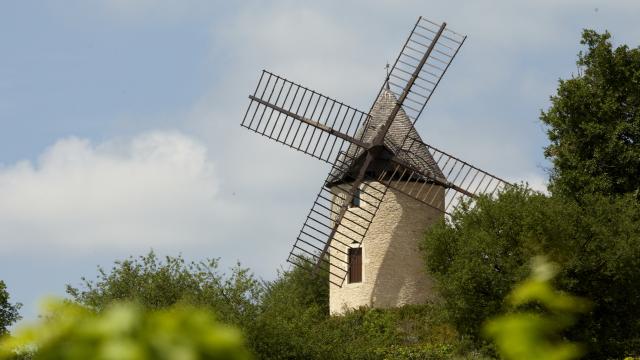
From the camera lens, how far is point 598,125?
3475cm

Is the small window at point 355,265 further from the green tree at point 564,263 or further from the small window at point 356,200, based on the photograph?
the green tree at point 564,263

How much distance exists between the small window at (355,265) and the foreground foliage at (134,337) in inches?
1381

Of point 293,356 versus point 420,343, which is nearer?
point 293,356

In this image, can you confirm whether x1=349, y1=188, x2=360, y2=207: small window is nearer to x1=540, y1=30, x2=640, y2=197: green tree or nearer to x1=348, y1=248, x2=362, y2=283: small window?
x1=348, y1=248, x2=362, y2=283: small window

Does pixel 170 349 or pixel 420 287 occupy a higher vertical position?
pixel 420 287

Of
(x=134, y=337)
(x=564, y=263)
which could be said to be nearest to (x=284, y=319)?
(x=564, y=263)

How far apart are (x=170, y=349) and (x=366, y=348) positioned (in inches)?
1157

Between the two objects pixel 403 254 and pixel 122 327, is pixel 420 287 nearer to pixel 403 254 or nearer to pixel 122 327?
pixel 403 254

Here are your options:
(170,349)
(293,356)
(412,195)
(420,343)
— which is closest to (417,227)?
(412,195)

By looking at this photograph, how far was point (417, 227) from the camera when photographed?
123ft

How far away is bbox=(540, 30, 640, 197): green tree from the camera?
34.6 m

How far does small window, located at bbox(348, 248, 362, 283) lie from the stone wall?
20 cm

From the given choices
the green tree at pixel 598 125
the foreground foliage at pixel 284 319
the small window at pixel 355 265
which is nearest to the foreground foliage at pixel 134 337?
the foreground foliage at pixel 284 319

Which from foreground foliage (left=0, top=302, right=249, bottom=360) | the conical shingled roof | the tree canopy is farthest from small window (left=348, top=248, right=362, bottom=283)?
foreground foliage (left=0, top=302, right=249, bottom=360)
